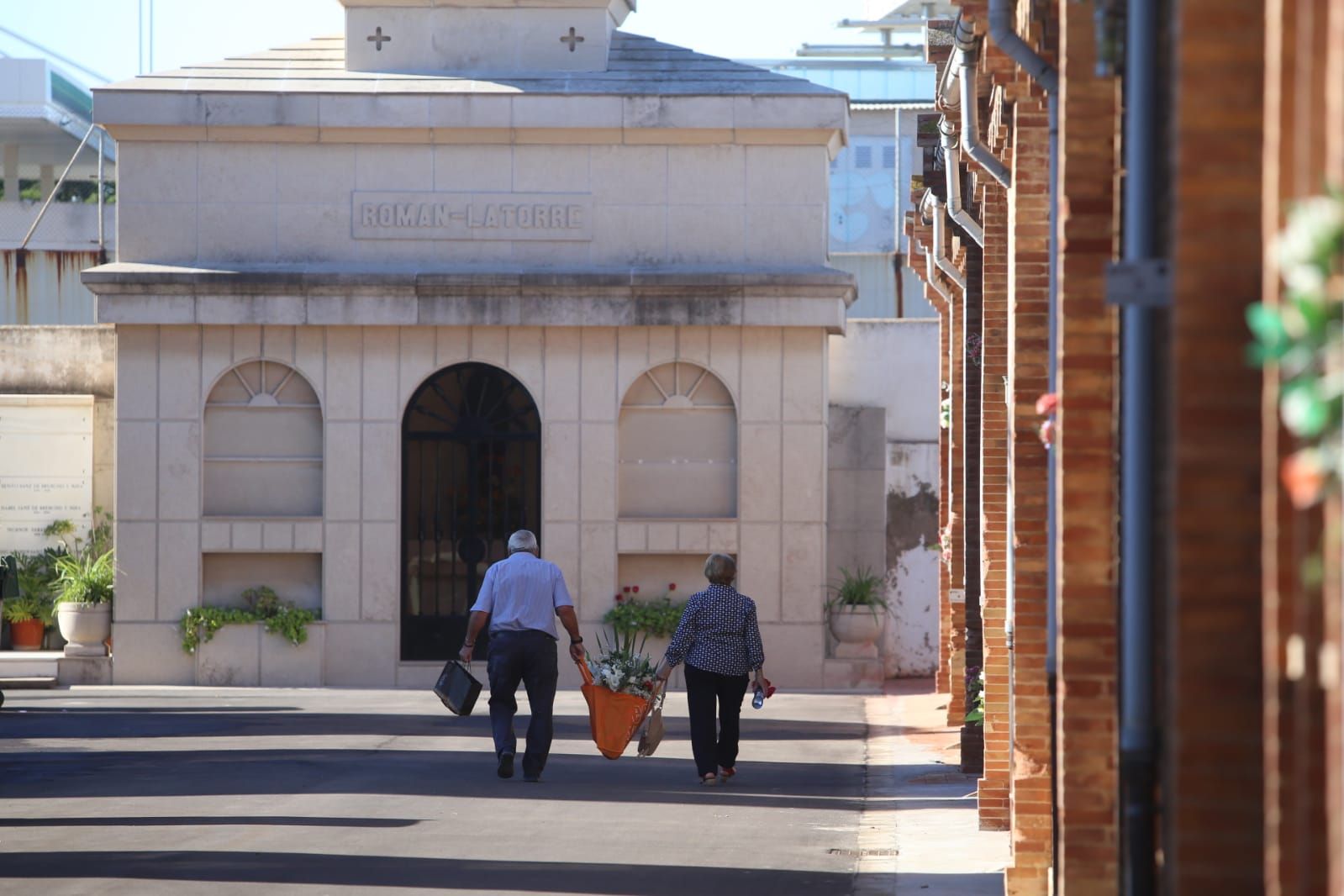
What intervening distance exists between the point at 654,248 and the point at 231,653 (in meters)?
7.15

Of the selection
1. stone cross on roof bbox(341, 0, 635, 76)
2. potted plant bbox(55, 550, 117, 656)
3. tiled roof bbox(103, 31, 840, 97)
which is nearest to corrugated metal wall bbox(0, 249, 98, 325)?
tiled roof bbox(103, 31, 840, 97)

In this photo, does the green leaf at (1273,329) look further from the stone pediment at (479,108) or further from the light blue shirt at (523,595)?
the stone pediment at (479,108)

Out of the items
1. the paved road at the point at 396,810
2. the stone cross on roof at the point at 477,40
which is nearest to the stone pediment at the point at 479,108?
the stone cross on roof at the point at 477,40

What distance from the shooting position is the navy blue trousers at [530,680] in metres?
14.8

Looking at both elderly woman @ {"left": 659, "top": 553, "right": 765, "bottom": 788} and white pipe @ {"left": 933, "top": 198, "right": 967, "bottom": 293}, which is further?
white pipe @ {"left": 933, "top": 198, "right": 967, "bottom": 293}

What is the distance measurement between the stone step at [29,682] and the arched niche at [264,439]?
2.82 m

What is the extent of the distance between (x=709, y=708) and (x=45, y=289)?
21.7 m

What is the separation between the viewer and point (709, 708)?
14906 mm

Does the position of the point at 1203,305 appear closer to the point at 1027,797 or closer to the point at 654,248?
the point at 1027,797

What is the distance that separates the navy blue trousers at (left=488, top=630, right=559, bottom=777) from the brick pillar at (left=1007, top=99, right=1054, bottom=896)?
511cm

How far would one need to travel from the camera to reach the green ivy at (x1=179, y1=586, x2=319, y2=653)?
82.8ft

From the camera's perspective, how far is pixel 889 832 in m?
12.8

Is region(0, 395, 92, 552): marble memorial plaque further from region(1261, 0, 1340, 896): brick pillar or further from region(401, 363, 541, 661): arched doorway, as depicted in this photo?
region(1261, 0, 1340, 896): brick pillar

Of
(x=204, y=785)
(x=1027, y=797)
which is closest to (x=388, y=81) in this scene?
(x=204, y=785)
